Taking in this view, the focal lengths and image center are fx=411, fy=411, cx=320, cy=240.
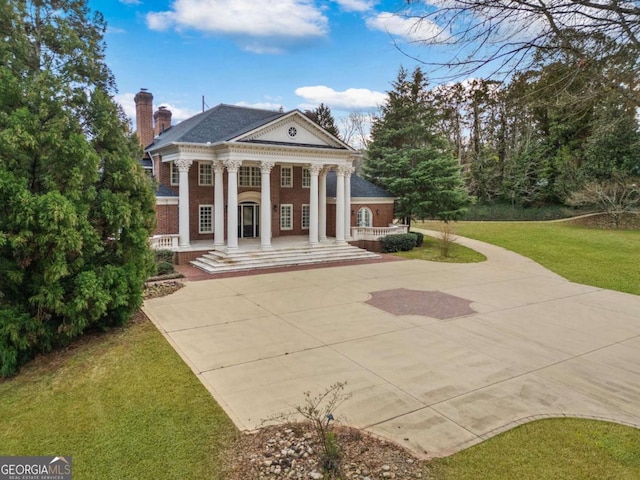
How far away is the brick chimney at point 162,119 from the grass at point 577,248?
77.0 feet

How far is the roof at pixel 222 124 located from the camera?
21.0m

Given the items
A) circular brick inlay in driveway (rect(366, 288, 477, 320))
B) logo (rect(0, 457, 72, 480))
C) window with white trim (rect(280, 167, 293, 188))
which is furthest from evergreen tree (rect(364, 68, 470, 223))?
logo (rect(0, 457, 72, 480))

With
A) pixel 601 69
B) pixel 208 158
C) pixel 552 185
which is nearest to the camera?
pixel 601 69

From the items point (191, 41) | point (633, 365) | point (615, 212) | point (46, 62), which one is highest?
point (191, 41)

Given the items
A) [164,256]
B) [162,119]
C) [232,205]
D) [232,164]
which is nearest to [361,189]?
[232,205]

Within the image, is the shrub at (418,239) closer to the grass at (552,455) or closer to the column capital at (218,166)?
the column capital at (218,166)

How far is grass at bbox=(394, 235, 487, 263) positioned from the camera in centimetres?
2262

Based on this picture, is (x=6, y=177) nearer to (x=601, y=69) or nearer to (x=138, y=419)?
(x=138, y=419)

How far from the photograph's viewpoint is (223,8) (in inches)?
498

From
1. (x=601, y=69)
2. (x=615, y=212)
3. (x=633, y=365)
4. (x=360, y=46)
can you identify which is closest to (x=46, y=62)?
(x=360, y=46)

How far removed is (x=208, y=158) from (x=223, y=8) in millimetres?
9323

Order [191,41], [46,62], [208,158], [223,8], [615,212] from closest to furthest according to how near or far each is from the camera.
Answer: [46,62], [223,8], [191,41], [208,158], [615,212]

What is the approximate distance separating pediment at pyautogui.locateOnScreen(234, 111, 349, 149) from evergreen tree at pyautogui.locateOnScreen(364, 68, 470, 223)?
6.00 metres

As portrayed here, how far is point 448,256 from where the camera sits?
76.8 feet
